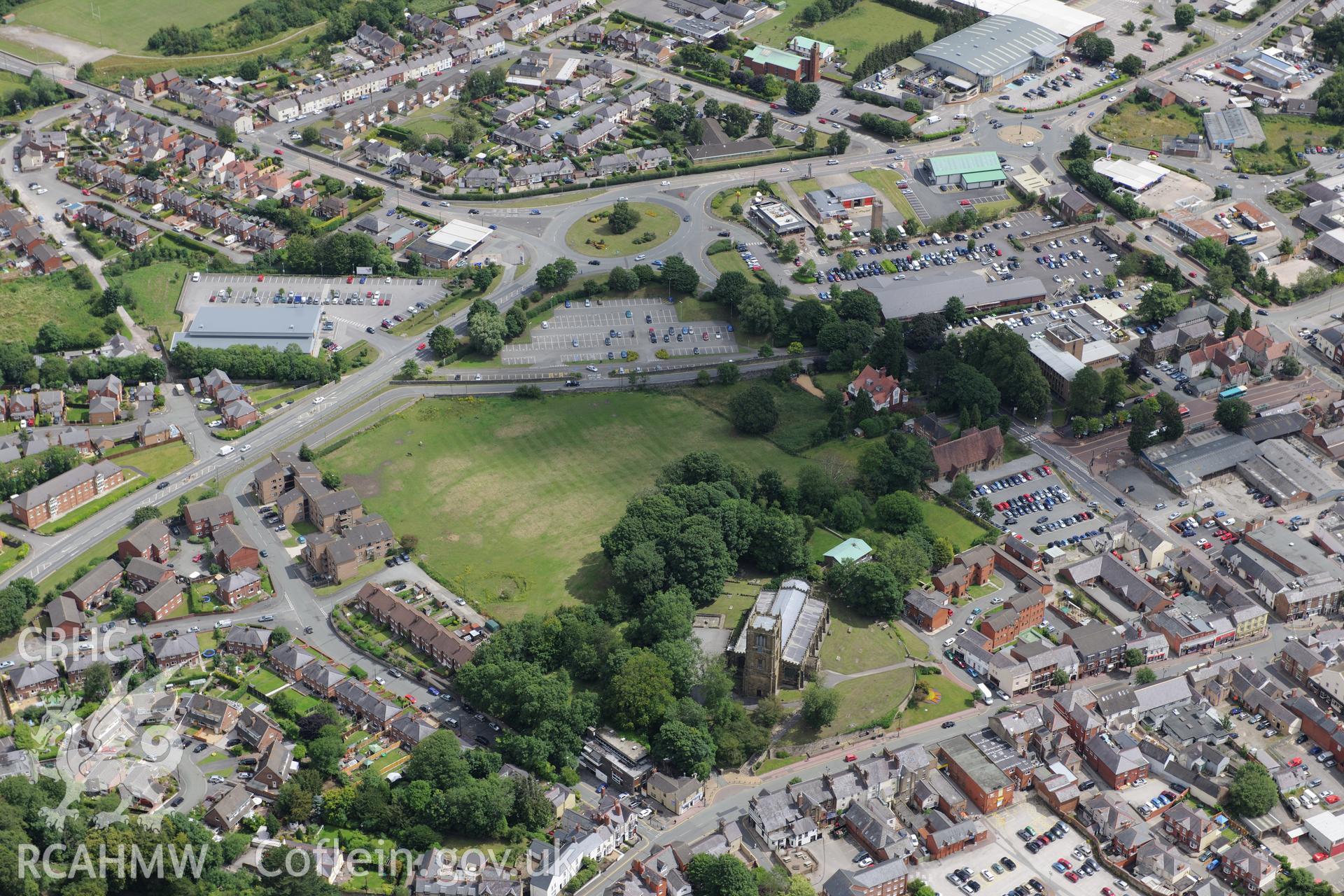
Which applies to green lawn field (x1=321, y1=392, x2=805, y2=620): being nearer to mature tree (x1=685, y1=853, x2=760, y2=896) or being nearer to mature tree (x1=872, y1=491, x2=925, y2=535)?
mature tree (x1=872, y1=491, x2=925, y2=535)

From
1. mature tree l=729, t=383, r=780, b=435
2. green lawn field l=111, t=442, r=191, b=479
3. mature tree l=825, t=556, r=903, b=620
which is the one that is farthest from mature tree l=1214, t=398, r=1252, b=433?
Answer: green lawn field l=111, t=442, r=191, b=479

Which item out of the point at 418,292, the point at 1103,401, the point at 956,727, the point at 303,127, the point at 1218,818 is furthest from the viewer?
the point at 303,127

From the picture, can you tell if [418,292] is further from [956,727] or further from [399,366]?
[956,727]

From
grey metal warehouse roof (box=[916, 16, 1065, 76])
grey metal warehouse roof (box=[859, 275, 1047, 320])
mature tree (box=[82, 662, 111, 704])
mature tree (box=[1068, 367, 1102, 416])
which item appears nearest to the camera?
mature tree (box=[82, 662, 111, 704])

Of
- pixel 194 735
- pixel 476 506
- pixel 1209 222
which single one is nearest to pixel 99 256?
pixel 476 506

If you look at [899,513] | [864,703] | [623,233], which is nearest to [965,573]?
[899,513]
